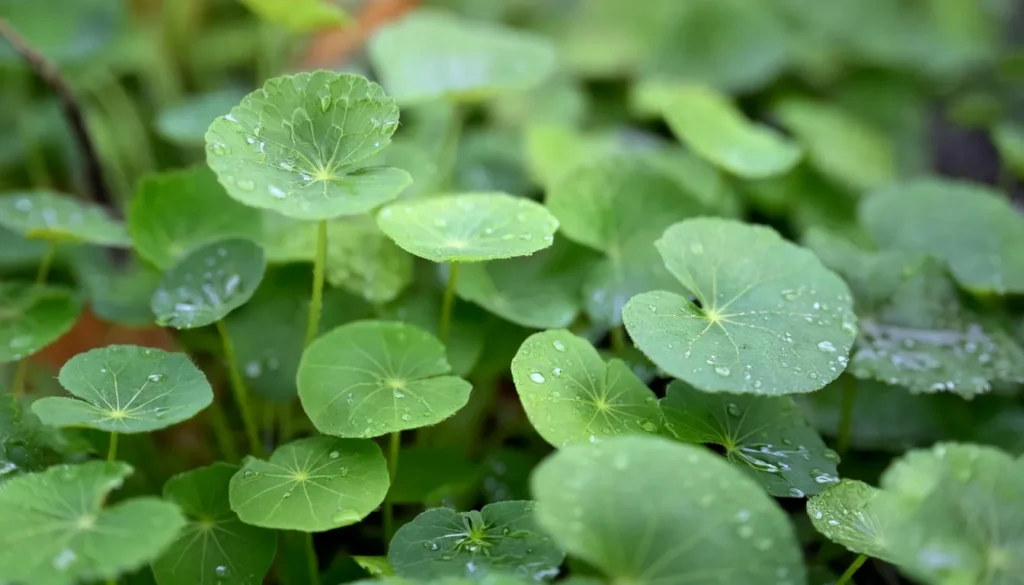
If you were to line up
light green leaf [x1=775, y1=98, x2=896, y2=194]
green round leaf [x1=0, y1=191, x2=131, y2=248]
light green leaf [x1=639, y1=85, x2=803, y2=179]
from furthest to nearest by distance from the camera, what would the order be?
light green leaf [x1=775, y1=98, x2=896, y2=194]
light green leaf [x1=639, y1=85, x2=803, y2=179]
green round leaf [x1=0, y1=191, x2=131, y2=248]

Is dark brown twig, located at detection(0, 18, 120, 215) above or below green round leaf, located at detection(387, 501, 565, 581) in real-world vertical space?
above

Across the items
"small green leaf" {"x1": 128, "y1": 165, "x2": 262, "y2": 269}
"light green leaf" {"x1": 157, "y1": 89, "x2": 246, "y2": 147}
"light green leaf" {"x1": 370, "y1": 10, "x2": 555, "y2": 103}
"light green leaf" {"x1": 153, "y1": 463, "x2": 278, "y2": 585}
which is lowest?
"light green leaf" {"x1": 153, "y1": 463, "x2": 278, "y2": 585}

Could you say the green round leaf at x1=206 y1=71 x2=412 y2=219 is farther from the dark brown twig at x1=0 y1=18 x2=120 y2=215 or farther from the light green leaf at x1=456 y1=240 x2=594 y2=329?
the dark brown twig at x1=0 y1=18 x2=120 y2=215

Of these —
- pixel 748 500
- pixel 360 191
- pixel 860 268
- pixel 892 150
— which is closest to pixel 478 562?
pixel 748 500

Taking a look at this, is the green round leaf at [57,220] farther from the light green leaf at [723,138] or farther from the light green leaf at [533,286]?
the light green leaf at [723,138]

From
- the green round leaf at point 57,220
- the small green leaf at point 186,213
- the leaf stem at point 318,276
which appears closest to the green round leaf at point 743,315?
the leaf stem at point 318,276

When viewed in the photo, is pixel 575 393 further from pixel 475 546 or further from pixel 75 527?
pixel 75 527

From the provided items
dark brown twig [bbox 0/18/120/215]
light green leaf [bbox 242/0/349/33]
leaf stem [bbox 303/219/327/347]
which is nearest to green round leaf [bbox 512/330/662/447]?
leaf stem [bbox 303/219/327/347]
